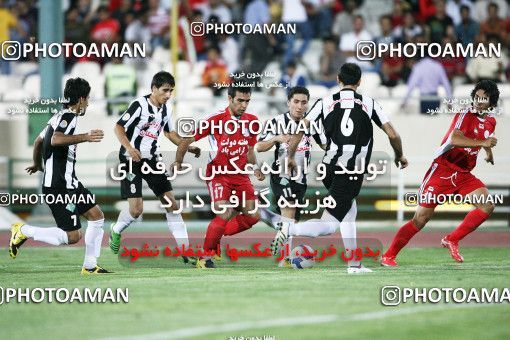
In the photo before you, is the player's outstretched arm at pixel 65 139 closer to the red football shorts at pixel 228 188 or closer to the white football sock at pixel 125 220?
the white football sock at pixel 125 220

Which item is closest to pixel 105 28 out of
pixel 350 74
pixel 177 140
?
pixel 177 140

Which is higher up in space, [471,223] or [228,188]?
[228,188]

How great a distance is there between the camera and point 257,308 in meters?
9.66

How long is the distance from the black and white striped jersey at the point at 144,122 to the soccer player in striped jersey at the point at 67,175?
3.22 ft

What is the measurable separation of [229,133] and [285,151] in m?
0.70

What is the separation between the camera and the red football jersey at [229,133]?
13.3 m

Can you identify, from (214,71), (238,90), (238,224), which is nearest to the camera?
(238,90)

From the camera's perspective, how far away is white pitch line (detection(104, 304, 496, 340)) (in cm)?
835

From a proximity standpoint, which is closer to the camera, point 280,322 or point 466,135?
point 280,322

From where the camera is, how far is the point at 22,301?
10.2 metres

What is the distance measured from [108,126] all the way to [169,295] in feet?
32.5

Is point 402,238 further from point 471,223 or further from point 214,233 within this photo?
point 214,233

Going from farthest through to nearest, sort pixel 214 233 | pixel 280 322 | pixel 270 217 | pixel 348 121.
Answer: pixel 270 217 → pixel 214 233 → pixel 348 121 → pixel 280 322

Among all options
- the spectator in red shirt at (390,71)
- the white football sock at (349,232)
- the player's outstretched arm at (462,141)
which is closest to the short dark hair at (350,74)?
the white football sock at (349,232)
